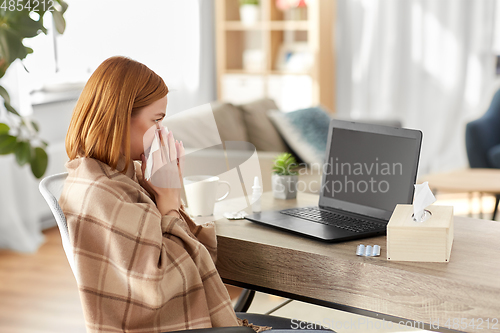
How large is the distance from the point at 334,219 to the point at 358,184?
121 mm

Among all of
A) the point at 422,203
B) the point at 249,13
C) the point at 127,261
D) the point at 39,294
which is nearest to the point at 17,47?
the point at 127,261

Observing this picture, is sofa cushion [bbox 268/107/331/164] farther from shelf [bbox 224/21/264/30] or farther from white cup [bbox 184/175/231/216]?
white cup [bbox 184/175/231/216]

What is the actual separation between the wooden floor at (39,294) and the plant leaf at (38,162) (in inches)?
57.0

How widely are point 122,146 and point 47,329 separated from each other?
1.43 meters

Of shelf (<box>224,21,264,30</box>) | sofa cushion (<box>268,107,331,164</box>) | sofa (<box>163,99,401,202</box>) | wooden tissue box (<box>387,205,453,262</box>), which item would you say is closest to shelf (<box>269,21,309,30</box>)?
shelf (<box>224,21,264,30</box>)

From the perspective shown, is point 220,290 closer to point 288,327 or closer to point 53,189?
point 288,327

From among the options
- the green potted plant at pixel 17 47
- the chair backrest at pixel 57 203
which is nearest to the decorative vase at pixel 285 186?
the chair backrest at pixel 57 203

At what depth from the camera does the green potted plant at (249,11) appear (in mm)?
4617

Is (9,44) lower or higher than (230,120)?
higher

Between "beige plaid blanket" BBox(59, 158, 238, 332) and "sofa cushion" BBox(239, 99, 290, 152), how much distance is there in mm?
2056

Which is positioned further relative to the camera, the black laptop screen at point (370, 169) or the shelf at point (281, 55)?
the shelf at point (281, 55)

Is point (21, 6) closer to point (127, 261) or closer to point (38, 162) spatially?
point (38, 162)

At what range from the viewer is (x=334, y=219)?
1418mm

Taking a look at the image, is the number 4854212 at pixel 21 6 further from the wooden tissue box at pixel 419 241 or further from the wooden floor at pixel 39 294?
the wooden floor at pixel 39 294
